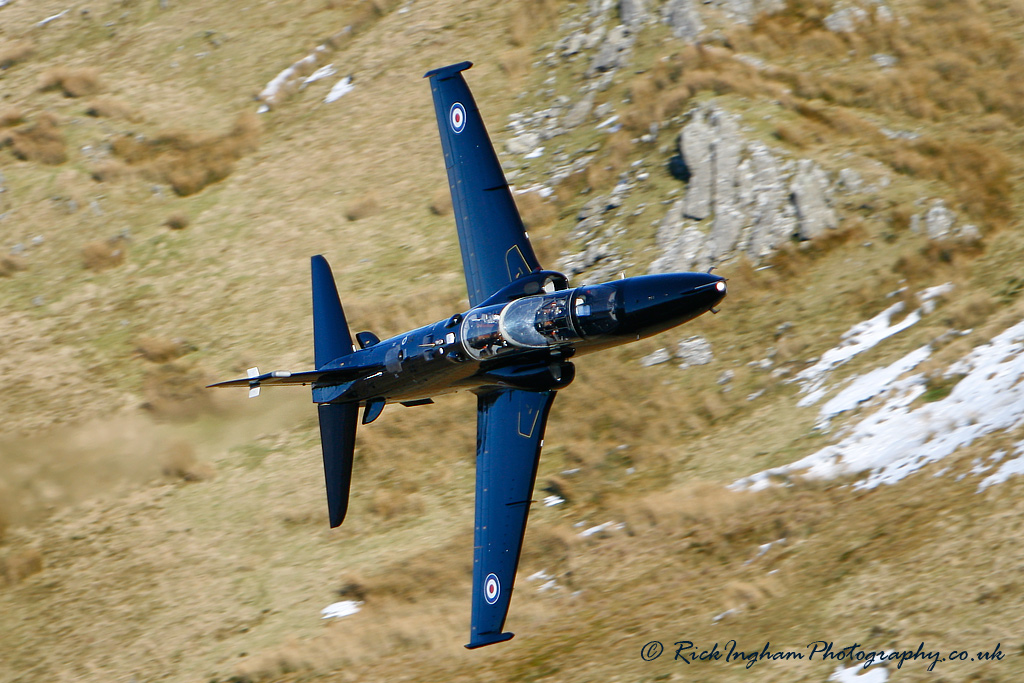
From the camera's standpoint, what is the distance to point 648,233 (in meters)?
25.5

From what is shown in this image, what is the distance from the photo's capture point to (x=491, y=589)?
16.2 m

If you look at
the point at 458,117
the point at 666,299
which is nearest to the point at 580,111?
the point at 458,117

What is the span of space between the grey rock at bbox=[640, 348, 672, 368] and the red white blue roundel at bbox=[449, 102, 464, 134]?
793 centimetres

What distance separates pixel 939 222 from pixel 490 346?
13126 mm

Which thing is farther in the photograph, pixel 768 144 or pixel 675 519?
pixel 768 144

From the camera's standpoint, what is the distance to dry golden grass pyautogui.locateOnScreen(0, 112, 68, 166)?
32844mm

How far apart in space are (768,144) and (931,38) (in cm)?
717

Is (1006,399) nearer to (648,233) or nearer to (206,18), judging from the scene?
(648,233)

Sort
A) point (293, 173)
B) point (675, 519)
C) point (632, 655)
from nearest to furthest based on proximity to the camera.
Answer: point (632, 655) → point (675, 519) → point (293, 173)

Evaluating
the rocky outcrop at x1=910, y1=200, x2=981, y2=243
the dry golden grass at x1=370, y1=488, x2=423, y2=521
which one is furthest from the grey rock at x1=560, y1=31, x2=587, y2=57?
the dry golden grass at x1=370, y1=488, x2=423, y2=521

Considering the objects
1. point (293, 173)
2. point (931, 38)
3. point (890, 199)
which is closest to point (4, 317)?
point (293, 173)

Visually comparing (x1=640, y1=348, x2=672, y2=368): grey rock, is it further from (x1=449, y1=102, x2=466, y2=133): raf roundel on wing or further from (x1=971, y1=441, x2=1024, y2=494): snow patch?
(x1=971, y1=441, x2=1024, y2=494): snow patch

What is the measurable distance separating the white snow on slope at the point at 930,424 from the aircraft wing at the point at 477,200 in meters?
6.93

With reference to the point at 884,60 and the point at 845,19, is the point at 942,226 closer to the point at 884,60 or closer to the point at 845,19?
the point at 884,60
